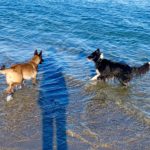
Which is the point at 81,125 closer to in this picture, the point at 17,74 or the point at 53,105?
the point at 53,105

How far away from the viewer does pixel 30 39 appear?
1594 centimetres

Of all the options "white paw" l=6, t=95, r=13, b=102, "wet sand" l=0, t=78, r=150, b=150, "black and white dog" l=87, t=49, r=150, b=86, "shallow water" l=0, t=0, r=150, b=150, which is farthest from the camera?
"black and white dog" l=87, t=49, r=150, b=86

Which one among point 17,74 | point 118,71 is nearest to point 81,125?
point 17,74

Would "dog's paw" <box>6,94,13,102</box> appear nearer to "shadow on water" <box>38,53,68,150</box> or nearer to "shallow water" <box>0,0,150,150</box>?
"shallow water" <box>0,0,150,150</box>

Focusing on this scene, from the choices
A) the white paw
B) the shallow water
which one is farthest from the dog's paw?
the shallow water

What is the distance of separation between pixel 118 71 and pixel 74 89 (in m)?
Result: 1.52

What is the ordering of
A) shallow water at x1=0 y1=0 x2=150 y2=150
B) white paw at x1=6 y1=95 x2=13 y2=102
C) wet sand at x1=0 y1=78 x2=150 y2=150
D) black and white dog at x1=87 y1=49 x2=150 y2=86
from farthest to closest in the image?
black and white dog at x1=87 y1=49 x2=150 y2=86, white paw at x1=6 y1=95 x2=13 y2=102, shallow water at x1=0 y1=0 x2=150 y2=150, wet sand at x1=0 y1=78 x2=150 y2=150

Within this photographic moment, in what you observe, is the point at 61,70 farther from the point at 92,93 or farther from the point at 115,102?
the point at 115,102

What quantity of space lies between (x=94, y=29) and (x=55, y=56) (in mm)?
5050

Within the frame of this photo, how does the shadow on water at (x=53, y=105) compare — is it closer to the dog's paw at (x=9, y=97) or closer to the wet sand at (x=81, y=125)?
the wet sand at (x=81, y=125)

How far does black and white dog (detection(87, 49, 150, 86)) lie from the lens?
10781 millimetres

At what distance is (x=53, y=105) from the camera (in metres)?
9.13

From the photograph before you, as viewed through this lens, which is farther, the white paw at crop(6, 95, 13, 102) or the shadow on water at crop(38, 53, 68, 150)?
the white paw at crop(6, 95, 13, 102)

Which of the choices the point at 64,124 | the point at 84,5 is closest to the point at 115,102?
the point at 64,124
